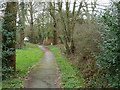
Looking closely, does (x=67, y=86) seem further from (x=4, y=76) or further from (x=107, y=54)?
(x=4, y=76)

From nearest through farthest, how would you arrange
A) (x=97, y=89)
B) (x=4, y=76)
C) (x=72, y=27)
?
1. (x=97, y=89)
2. (x=4, y=76)
3. (x=72, y=27)

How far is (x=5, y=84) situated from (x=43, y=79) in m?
2.15

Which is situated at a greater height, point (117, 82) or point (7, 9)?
point (7, 9)

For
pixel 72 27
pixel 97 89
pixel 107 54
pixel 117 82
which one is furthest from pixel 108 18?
pixel 72 27

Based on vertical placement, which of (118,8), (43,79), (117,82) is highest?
(118,8)

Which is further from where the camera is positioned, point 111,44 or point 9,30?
point 9,30

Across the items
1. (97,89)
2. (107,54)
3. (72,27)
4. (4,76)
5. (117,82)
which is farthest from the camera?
(72,27)

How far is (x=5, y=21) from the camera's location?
25.5 ft

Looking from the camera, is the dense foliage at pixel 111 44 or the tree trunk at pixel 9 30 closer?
the dense foliage at pixel 111 44

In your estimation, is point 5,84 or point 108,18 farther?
point 5,84

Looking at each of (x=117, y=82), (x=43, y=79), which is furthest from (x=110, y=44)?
(x=43, y=79)

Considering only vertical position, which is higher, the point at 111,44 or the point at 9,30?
the point at 9,30

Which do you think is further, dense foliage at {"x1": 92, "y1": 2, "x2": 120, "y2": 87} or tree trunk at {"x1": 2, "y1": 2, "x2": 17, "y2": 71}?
tree trunk at {"x1": 2, "y1": 2, "x2": 17, "y2": 71}

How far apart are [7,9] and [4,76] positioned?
3.83 metres
